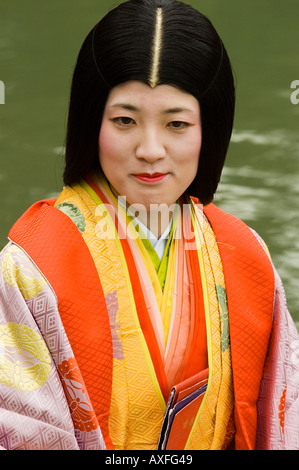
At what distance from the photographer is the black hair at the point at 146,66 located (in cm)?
166

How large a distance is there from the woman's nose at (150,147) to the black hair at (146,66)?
8 centimetres

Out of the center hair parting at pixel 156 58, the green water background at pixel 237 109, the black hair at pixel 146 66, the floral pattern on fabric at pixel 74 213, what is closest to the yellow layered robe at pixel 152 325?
the floral pattern on fabric at pixel 74 213

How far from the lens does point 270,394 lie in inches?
72.2

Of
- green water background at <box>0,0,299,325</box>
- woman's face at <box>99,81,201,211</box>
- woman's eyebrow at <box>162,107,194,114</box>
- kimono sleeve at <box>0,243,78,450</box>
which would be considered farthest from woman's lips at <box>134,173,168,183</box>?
green water background at <box>0,0,299,325</box>

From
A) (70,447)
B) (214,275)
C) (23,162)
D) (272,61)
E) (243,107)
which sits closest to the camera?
(70,447)

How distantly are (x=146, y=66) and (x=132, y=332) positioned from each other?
0.44 metres

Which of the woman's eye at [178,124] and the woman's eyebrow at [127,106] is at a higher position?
the woman's eyebrow at [127,106]

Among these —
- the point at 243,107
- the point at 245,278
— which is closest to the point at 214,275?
the point at 245,278

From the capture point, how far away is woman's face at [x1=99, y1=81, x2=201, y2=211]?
1674 mm

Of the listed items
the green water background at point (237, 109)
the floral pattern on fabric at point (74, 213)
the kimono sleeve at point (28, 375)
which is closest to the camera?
the kimono sleeve at point (28, 375)

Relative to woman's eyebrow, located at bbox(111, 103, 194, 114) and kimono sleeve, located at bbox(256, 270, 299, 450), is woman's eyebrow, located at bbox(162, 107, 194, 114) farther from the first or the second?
kimono sleeve, located at bbox(256, 270, 299, 450)

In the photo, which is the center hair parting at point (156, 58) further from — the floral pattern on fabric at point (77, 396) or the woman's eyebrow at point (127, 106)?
the floral pattern on fabric at point (77, 396)

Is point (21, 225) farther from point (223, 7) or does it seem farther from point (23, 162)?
point (223, 7)

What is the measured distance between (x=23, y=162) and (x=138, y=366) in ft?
6.58
